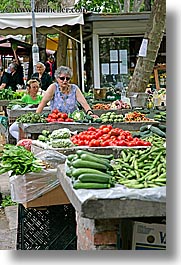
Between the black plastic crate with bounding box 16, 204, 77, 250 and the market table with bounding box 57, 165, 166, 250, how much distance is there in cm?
161

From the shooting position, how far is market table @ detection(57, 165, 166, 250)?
104 inches

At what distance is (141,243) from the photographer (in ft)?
9.80

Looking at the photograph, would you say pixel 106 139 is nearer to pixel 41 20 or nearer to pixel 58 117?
pixel 58 117

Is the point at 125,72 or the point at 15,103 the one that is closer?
the point at 15,103

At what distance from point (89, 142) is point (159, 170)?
2.06 meters

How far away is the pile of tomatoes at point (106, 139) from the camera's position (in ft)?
16.8

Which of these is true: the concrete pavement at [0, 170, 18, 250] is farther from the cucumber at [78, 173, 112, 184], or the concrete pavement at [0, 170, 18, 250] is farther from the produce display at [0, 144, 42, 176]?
the cucumber at [78, 173, 112, 184]

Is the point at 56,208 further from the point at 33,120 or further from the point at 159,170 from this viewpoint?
the point at 33,120

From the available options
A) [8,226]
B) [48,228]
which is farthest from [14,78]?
[48,228]

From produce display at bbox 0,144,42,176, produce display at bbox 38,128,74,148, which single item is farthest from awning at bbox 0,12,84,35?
produce display at bbox 0,144,42,176

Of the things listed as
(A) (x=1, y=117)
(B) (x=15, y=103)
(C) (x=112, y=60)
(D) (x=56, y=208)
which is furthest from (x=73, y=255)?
(C) (x=112, y=60)

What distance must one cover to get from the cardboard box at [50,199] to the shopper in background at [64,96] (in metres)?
2.73

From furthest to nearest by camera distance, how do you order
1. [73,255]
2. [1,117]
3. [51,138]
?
[1,117]
[51,138]
[73,255]

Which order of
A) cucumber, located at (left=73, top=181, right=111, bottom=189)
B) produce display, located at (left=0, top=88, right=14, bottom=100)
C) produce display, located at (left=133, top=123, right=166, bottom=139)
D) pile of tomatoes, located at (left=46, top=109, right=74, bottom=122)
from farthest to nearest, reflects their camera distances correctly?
produce display, located at (left=0, top=88, right=14, bottom=100), pile of tomatoes, located at (left=46, top=109, right=74, bottom=122), produce display, located at (left=133, top=123, right=166, bottom=139), cucumber, located at (left=73, top=181, right=111, bottom=189)
